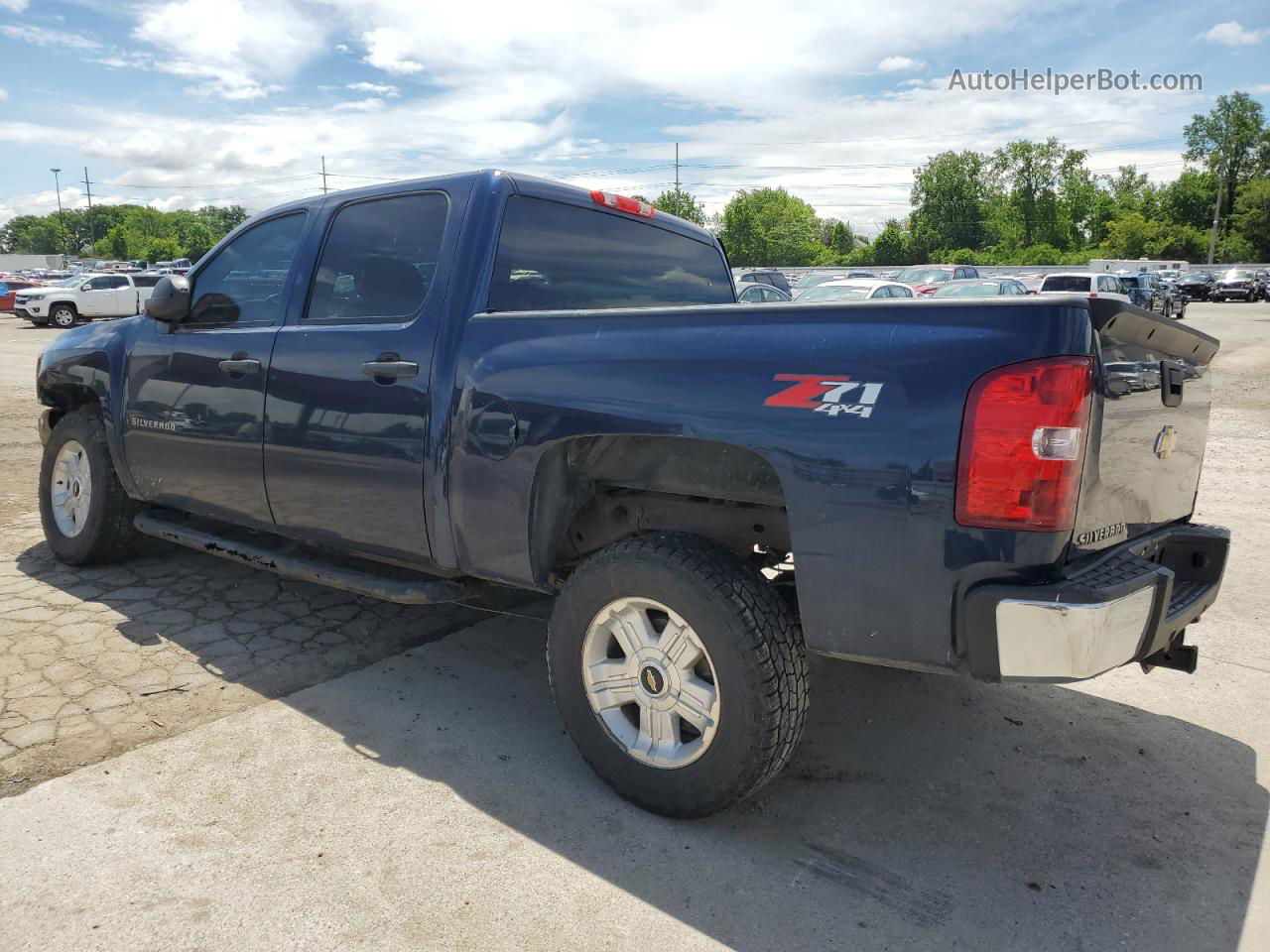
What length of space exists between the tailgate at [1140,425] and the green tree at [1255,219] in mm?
84734

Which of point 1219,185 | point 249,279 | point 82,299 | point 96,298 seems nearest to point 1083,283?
point 249,279

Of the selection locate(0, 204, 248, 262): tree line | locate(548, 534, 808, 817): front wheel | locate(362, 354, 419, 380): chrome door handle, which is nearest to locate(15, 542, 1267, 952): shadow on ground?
locate(548, 534, 808, 817): front wheel

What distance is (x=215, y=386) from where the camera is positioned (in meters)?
4.23

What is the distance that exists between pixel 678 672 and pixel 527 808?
68 cm

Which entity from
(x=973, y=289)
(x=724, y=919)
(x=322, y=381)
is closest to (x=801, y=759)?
(x=724, y=919)

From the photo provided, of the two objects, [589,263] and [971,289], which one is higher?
[589,263]

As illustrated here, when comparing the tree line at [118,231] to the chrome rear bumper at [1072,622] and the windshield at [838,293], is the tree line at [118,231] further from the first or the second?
the chrome rear bumper at [1072,622]

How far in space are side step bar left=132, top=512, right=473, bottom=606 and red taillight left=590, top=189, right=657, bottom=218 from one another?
1713mm

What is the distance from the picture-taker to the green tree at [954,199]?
3878 inches

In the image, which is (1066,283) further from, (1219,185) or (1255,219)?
(1219,185)

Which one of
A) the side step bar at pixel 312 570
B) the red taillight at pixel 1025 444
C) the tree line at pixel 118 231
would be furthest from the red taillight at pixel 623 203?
the tree line at pixel 118 231

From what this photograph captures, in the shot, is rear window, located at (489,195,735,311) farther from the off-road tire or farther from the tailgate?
the off-road tire

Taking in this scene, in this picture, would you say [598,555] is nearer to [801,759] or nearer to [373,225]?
[801,759]

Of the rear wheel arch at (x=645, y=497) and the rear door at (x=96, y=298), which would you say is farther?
the rear door at (x=96, y=298)
